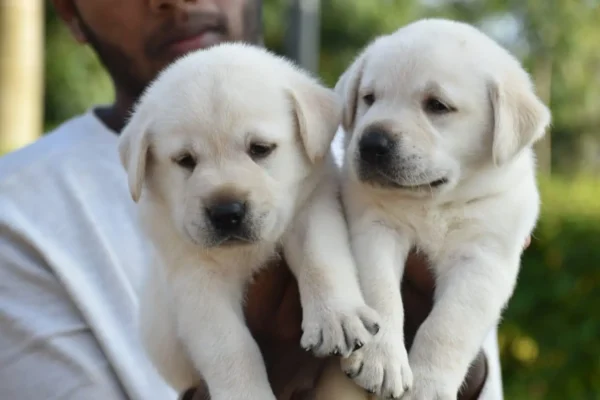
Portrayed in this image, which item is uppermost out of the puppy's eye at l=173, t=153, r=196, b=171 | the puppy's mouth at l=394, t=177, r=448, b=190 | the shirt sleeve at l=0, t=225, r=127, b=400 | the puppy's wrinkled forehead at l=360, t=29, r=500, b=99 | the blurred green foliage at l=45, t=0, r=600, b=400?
the puppy's wrinkled forehead at l=360, t=29, r=500, b=99

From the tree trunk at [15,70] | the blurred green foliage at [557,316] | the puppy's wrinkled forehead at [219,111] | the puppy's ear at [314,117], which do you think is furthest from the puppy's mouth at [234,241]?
the tree trunk at [15,70]

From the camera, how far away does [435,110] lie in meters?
3.27

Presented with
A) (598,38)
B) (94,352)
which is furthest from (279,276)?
(598,38)

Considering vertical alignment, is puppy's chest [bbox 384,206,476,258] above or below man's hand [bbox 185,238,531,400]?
above

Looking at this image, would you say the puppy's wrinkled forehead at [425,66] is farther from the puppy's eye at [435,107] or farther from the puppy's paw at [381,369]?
the puppy's paw at [381,369]

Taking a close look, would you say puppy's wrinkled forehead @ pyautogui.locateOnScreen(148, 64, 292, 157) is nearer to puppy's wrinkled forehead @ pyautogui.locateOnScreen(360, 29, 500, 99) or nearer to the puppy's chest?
puppy's wrinkled forehead @ pyautogui.locateOnScreen(360, 29, 500, 99)

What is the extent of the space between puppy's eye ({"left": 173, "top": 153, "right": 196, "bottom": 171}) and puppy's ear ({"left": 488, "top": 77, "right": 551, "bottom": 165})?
1048 mm

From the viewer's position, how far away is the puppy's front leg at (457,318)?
2961 mm

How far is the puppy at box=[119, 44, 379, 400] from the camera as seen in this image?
2.99 metres

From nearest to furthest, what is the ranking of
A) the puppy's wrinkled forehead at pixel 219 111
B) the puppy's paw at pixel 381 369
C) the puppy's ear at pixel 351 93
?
the puppy's paw at pixel 381 369
the puppy's wrinkled forehead at pixel 219 111
the puppy's ear at pixel 351 93

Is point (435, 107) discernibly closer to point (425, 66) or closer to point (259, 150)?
point (425, 66)

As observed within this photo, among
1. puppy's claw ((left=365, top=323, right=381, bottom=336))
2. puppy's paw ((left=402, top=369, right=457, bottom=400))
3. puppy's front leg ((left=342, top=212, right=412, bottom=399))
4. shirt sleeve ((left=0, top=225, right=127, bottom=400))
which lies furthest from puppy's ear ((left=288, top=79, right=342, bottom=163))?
shirt sleeve ((left=0, top=225, right=127, bottom=400))

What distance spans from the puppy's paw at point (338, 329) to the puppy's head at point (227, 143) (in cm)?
35

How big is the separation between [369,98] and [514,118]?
519mm
